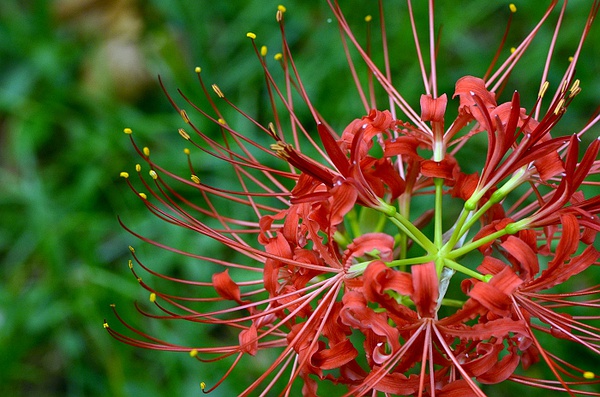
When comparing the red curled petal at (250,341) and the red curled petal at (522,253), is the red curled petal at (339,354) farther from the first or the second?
the red curled petal at (522,253)

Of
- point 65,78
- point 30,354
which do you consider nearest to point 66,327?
point 30,354

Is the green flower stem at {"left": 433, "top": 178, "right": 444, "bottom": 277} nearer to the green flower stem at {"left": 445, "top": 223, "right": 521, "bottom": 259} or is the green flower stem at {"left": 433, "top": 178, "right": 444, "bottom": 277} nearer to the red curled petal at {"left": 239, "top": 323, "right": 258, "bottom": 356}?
the green flower stem at {"left": 445, "top": 223, "right": 521, "bottom": 259}

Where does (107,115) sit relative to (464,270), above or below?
above

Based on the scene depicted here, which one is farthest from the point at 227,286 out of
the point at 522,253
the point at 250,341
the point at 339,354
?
the point at 522,253

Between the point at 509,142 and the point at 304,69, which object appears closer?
the point at 509,142

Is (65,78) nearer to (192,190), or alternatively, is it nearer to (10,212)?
(10,212)

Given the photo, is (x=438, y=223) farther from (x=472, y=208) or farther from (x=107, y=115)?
(x=107, y=115)

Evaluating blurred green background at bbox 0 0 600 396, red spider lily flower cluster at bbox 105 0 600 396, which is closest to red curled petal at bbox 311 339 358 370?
red spider lily flower cluster at bbox 105 0 600 396
